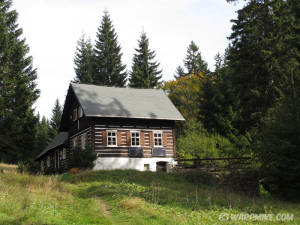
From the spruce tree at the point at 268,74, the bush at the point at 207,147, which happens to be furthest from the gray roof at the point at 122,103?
the spruce tree at the point at 268,74

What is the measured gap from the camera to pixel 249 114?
32.9 metres

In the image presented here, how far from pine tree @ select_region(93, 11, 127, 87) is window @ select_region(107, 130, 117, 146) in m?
23.7

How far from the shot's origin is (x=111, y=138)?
2873 cm

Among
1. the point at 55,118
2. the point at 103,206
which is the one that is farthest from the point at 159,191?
the point at 55,118

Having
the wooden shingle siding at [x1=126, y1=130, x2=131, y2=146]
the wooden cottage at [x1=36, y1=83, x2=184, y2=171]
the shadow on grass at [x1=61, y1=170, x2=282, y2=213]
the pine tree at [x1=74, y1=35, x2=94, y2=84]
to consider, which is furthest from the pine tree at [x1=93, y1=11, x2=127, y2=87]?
the shadow on grass at [x1=61, y1=170, x2=282, y2=213]

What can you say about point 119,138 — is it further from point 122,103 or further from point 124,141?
point 122,103

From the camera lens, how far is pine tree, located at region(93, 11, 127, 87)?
171 ft

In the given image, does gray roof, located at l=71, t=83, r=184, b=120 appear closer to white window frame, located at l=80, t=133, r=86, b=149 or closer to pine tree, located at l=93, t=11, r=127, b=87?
white window frame, located at l=80, t=133, r=86, b=149

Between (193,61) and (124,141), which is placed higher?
(193,61)

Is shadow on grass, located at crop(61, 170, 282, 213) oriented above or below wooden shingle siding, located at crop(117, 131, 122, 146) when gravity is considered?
below

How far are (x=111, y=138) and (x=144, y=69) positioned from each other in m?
24.3

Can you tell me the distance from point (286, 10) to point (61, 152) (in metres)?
25.8

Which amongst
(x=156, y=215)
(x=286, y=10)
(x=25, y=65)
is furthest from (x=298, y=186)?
(x=25, y=65)

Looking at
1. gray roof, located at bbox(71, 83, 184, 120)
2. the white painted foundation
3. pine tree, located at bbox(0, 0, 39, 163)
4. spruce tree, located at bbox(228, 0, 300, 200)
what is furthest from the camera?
pine tree, located at bbox(0, 0, 39, 163)
